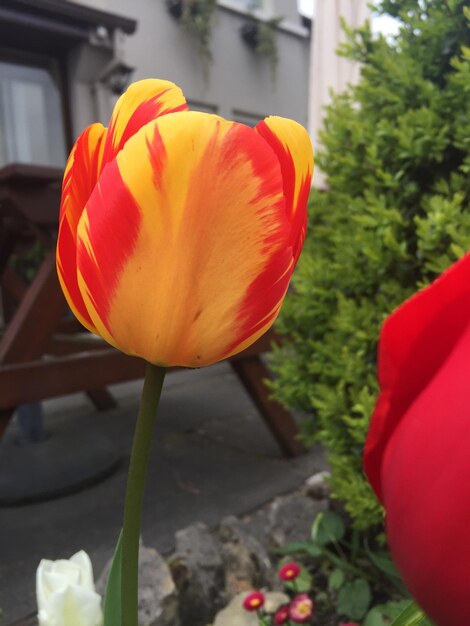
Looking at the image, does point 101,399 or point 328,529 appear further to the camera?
point 101,399

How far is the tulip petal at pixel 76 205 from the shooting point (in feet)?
1.27

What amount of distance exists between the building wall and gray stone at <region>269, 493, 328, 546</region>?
4.64 m

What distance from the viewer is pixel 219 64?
7117 mm

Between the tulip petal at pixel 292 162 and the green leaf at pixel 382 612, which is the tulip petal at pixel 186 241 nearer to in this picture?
the tulip petal at pixel 292 162

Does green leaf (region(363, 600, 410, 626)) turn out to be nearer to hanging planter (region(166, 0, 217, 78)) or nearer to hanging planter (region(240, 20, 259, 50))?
hanging planter (region(166, 0, 217, 78))

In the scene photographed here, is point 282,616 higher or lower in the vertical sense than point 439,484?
lower

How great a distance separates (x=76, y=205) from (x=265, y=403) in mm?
2254

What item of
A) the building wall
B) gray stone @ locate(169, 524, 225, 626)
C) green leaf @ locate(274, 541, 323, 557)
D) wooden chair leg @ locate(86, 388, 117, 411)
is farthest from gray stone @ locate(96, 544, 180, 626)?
the building wall

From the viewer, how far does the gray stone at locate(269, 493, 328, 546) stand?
1780mm

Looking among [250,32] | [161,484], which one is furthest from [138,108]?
[250,32]

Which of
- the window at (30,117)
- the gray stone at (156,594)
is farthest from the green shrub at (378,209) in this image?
the window at (30,117)

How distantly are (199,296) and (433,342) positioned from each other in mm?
134

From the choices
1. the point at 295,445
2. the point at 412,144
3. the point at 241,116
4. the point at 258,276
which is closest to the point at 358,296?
the point at 412,144

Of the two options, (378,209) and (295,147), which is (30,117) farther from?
(295,147)
